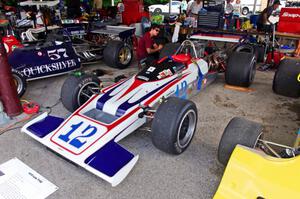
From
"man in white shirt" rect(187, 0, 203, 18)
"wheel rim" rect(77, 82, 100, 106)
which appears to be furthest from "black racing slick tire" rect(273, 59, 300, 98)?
"man in white shirt" rect(187, 0, 203, 18)

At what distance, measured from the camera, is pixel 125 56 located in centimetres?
615

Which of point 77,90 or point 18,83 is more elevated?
point 77,90

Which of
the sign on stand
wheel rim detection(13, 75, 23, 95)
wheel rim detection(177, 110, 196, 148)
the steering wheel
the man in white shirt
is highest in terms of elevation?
the man in white shirt

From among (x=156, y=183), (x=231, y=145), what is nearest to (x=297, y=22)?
(x=231, y=145)

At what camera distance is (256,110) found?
396cm

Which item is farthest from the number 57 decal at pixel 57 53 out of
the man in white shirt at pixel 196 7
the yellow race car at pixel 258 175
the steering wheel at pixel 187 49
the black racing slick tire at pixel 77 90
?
the man in white shirt at pixel 196 7

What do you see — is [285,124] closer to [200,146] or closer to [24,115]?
[200,146]

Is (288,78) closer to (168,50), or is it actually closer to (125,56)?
(168,50)

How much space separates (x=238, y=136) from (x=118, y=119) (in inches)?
48.8

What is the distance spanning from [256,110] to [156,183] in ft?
7.34

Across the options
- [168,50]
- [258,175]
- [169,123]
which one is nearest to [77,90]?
[169,123]

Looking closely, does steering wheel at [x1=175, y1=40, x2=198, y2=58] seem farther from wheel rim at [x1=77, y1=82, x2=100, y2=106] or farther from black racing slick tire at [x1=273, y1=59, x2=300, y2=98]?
wheel rim at [x1=77, y1=82, x2=100, y2=106]

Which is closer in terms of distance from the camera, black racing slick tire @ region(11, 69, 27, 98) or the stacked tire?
black racing slick tire @ region(11, 69, 27, 98)

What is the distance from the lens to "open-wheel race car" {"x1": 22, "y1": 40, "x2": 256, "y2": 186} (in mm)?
2449
